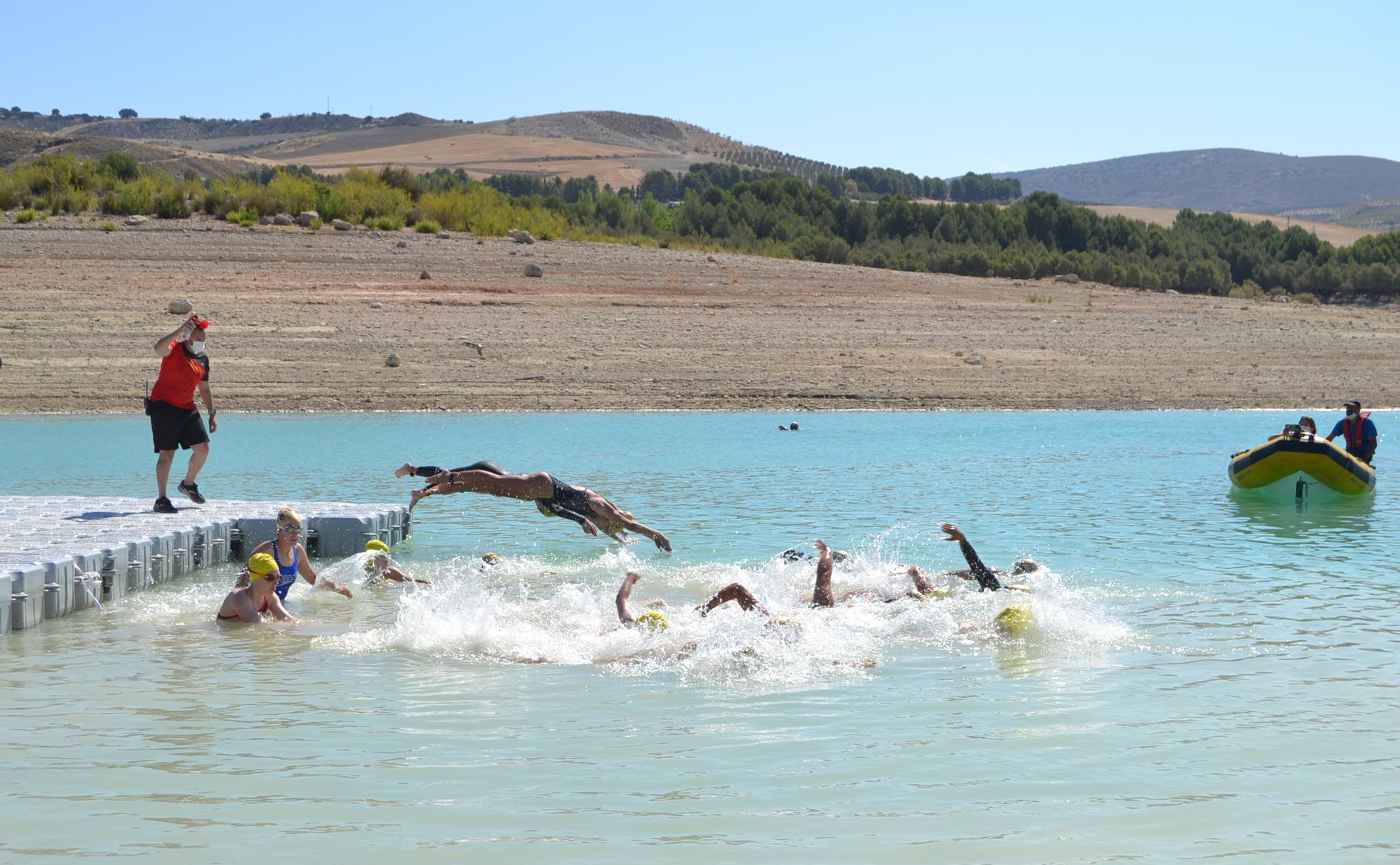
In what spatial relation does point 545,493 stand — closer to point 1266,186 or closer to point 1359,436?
point 1359,436

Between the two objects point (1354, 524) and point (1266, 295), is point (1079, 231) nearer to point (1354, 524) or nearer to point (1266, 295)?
point (1266, 295)

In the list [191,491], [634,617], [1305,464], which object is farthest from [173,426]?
[1305,464]

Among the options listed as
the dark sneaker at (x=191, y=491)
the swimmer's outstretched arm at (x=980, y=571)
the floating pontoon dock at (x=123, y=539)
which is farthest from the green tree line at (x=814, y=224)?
the swimmer's outstretched arm at (x=980, y=571)

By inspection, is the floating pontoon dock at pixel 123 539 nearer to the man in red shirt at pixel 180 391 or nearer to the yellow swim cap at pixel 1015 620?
the man in red shirt at pixel 180 391

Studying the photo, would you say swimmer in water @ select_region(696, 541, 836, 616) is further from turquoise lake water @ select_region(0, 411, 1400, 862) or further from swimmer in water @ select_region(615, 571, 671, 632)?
swimmer in water @ select_region(615, 571, 671, 632)

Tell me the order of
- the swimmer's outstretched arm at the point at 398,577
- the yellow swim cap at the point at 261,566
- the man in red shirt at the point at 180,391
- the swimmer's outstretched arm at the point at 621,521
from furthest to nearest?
the man in red shirt at the point at 180,391, the swimmer's outstretched arm at the point at 621,521, the swimmer's outstretched arm at the point at 398,577, the yellow swim cap at the point at 261,566

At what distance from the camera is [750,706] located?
7.32 m

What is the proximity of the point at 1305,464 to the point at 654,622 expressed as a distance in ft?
31.5

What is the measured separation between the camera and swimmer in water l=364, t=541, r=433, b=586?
10.8 m

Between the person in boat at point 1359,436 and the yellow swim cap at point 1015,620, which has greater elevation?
the person in boat at point 1359,436

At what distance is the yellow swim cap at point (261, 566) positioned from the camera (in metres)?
9.13

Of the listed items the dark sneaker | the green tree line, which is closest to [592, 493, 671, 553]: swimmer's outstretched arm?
the dark sneaker

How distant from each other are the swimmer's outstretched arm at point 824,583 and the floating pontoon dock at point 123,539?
181 inches

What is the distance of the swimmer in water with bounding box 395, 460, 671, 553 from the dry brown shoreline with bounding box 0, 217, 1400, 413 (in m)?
14.3
